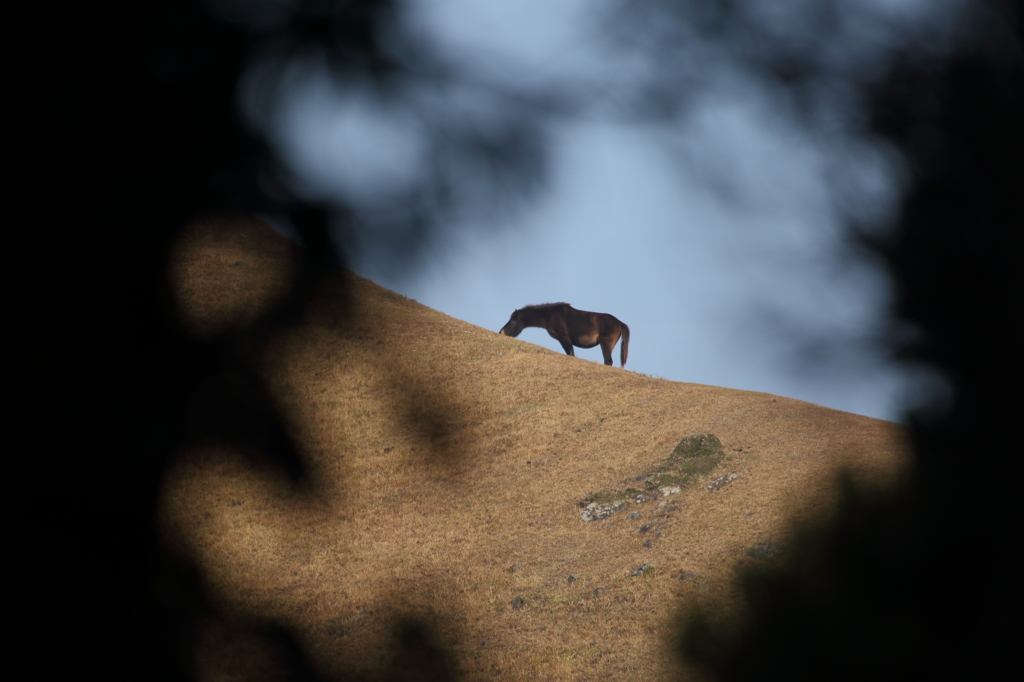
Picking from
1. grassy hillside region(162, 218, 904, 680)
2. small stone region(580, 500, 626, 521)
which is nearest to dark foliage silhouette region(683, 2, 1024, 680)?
grassy hillside region(162, 218, 904, 680)

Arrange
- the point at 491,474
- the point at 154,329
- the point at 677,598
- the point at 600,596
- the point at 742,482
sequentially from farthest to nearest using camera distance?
1. the point at 491,474
2. the point at 742,482
3. the point at 600,596
4. the point at 677,598
5. the point at 154,329

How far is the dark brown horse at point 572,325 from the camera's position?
3014 centimetres

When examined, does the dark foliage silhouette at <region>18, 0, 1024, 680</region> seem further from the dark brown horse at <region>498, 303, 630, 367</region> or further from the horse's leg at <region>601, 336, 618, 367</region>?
the horse's leg at <region>601, 336, 618, 367</region>

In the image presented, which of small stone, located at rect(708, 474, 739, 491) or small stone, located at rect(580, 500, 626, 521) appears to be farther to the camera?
small stone, located at rect(580, 500, 626, 521)

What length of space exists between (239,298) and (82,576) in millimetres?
975

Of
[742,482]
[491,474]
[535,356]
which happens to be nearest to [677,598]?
[742,482]

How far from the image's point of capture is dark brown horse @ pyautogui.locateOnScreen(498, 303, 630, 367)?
30141 mm

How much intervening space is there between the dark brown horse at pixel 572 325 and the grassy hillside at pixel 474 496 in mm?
7936

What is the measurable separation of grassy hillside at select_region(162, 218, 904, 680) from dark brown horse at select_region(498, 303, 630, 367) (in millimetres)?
7936

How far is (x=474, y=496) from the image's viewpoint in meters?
16.2

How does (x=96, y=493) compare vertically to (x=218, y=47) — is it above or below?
below

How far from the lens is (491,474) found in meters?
16.9

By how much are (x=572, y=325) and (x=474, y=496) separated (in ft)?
51.8

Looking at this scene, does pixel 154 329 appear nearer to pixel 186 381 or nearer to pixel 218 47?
pixel 186 381
